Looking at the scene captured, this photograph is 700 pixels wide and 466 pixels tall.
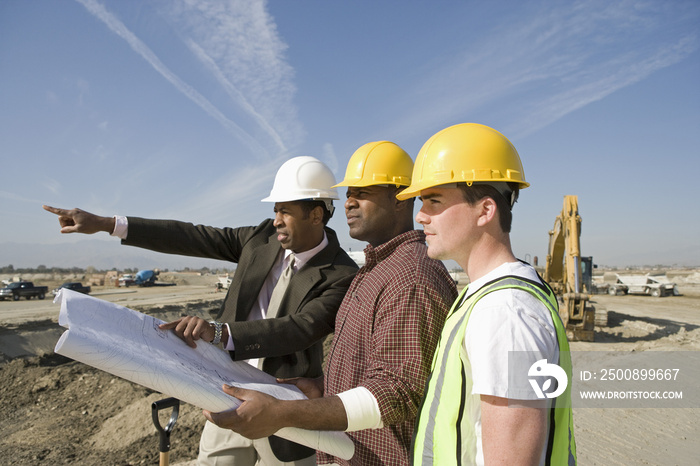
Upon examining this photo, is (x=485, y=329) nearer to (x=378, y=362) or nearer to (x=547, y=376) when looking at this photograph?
(x=547, y=376)

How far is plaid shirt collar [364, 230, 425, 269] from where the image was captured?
7.63 ft

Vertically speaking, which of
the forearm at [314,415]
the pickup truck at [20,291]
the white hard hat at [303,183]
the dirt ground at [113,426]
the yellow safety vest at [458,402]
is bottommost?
the dirt ground at [113,426]

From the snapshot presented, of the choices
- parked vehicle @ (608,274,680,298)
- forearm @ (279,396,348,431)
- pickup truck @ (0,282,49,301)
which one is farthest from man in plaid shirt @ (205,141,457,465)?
parked vehicle @ (608,274,680,298)

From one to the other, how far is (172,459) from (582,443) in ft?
17.8

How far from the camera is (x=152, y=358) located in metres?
1.71

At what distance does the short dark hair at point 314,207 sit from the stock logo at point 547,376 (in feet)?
7.03

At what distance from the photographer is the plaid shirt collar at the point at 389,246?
2.33 meters

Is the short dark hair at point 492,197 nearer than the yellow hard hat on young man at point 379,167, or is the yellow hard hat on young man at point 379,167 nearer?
the short dark hair at point 492,197

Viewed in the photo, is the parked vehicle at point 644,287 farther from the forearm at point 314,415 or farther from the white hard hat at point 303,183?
the forearm at point 314,415

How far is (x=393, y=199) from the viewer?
2732 mm

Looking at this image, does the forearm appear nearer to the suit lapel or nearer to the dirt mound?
the suit lapel

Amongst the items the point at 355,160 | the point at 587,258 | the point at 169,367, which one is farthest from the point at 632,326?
the point at 169,367

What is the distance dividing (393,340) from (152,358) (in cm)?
91

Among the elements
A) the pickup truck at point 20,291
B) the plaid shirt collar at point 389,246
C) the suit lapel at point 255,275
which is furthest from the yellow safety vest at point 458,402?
the pickup truck at point 20,291
